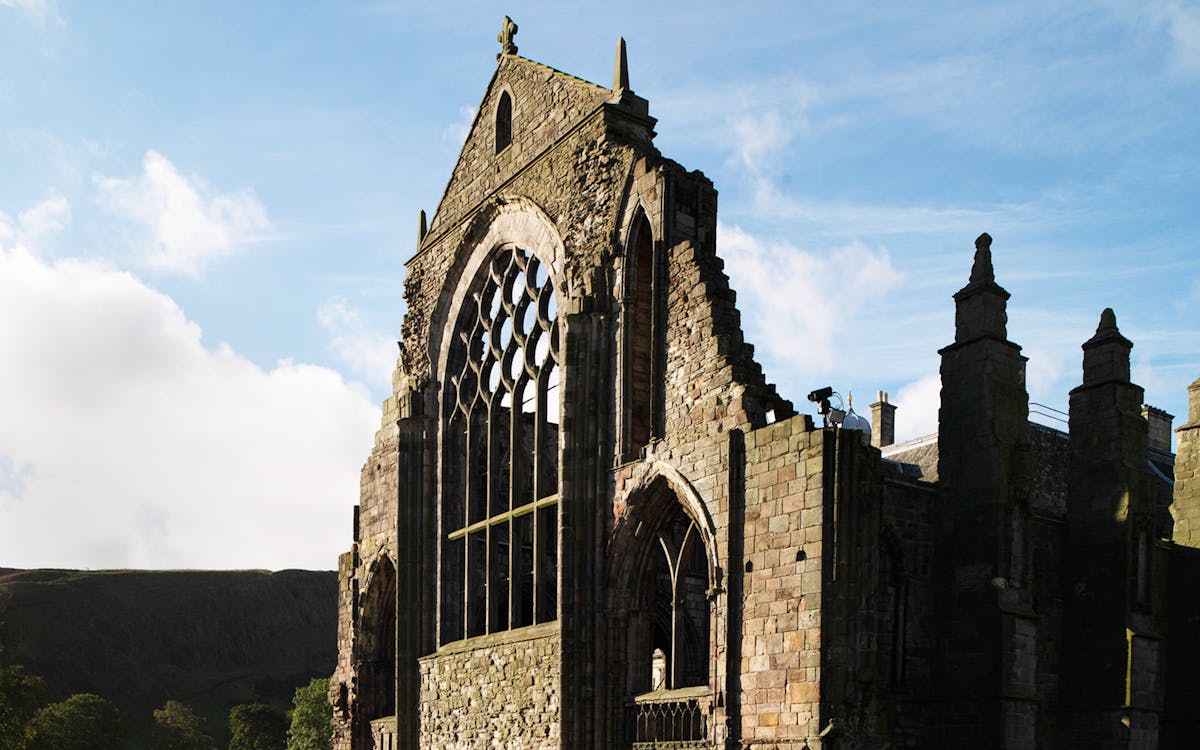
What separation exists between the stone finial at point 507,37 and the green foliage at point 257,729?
A: 125 feet

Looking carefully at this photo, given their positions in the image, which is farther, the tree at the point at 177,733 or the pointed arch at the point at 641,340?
the tree at the point at 177,733

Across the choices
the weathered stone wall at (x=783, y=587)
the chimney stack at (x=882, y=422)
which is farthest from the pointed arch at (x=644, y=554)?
the chimney stack at (x=882, y=422)

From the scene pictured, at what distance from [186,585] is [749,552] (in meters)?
77.5

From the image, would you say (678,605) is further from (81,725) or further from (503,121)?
(81,725)

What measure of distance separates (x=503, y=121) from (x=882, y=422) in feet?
52.1

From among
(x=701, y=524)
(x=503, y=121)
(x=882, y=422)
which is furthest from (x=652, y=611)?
(x=882, y=422)

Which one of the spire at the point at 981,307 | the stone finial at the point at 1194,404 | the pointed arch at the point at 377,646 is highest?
the spire at the point at 981,307

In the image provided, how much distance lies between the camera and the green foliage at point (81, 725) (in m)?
40.8

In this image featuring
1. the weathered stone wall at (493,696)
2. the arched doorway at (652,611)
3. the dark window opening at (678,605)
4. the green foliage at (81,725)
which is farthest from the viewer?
the green foliage at (81,725)

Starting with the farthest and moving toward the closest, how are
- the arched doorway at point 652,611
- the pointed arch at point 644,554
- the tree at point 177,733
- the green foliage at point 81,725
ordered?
the tree at point 177,733 → the green foliage at point 81,725 → the pointed arch at point 644,554 → the arched doorway at point 652,611

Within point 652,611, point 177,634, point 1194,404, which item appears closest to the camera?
point 652,611

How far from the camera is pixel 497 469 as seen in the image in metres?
18.0

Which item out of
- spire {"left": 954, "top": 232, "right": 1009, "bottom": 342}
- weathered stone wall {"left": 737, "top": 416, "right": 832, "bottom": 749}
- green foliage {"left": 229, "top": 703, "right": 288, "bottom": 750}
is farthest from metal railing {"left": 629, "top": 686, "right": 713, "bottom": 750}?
green foliage {"left": 229, "top": 703, "right": 288, "bottom": 750}

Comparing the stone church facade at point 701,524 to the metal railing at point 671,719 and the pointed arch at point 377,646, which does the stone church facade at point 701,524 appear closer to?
the metal railing at point 671,719
